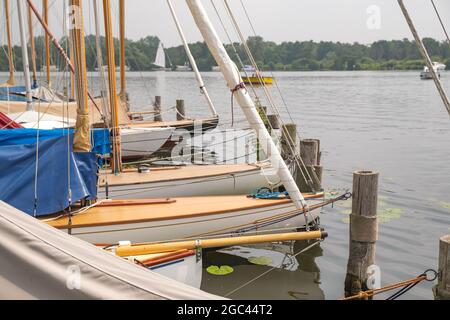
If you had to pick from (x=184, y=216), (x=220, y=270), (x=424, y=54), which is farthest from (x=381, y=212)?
(x=424, y=54)

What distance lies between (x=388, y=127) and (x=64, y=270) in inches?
1331

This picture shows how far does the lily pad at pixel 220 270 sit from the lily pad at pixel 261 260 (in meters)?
0.69

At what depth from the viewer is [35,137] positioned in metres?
11.6

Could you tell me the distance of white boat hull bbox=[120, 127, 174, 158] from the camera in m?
19.7

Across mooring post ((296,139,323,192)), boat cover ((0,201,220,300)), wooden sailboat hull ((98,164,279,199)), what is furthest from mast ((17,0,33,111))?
boat cover ((0,201,220,300))

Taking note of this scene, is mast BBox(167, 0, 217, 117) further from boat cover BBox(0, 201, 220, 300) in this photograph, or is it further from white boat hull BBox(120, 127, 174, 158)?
boat cover BBox(0, 201, 220, 300)

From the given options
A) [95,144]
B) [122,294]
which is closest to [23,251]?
[122,294]

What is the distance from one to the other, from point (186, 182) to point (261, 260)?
295 cm

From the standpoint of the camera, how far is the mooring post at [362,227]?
328 inches

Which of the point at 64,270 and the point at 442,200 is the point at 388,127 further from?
the point at 64,270

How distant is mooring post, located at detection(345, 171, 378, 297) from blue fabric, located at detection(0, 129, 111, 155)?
5994 mm

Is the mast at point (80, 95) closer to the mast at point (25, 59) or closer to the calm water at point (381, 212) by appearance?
the calm water at point (381, 212)

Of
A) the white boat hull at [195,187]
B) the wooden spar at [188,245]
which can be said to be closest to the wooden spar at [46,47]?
the white boat hull at [195,187]

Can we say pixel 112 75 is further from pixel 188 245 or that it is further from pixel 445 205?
pixel 445 205
